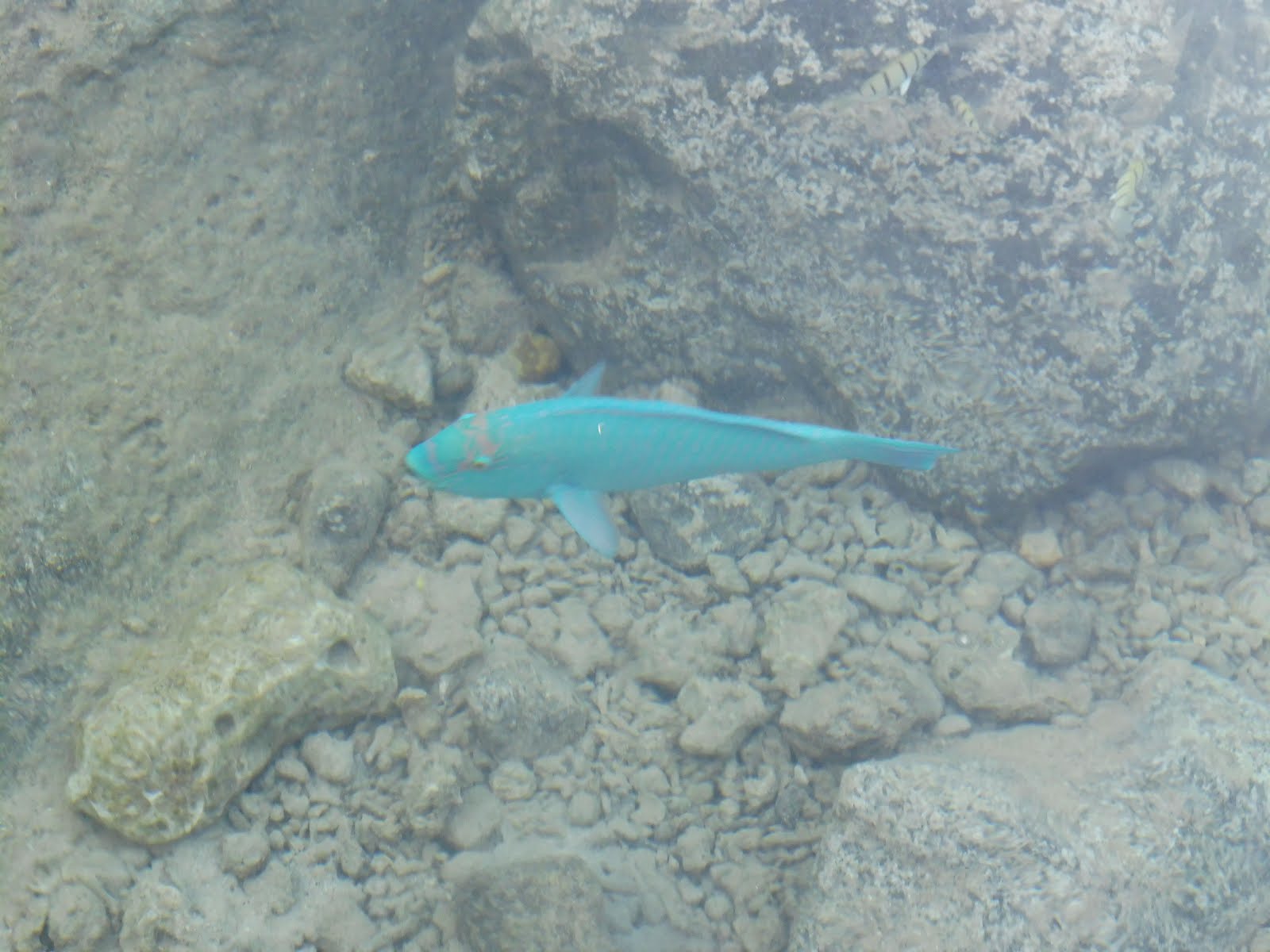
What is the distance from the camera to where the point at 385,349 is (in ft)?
14.1

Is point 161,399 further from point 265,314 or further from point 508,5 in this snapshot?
point 508,5

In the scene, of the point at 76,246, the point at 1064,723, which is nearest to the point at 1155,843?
the point at 1064,723

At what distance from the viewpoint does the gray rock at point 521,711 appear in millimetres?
3508

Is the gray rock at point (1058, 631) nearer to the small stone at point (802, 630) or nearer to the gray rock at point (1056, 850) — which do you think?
the gray rock at point (1056, 850)

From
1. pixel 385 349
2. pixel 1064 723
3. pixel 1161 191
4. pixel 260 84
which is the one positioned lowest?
pixel 1064 723

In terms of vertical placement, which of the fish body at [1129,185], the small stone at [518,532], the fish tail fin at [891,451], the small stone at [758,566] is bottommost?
the small stone at [758,566]

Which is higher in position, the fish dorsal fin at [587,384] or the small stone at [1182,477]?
the fish dorsal fin at [587,384]

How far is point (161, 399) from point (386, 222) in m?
1.29

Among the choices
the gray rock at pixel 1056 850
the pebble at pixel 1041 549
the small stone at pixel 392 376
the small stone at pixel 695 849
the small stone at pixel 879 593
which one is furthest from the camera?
the small stone at pixel 392 376

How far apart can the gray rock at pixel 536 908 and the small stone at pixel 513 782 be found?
0.35 metres

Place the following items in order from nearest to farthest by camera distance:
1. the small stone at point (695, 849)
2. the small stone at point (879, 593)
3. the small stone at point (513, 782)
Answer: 1. the small stone at point (695, 849)
2. the small stone at point (513, 782)
3. the small stone at point (879, 593)

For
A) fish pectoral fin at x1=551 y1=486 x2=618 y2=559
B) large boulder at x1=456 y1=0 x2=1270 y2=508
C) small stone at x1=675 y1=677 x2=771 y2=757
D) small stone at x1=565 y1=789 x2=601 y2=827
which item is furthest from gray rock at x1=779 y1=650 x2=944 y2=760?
fish pectoral fin at x1=551 y1=486 x2=618 y2=559

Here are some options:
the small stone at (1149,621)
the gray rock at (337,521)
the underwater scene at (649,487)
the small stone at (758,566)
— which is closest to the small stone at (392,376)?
the underwater scene at (649,487)

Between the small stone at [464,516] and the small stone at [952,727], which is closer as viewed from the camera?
the small stone at [952,727]
